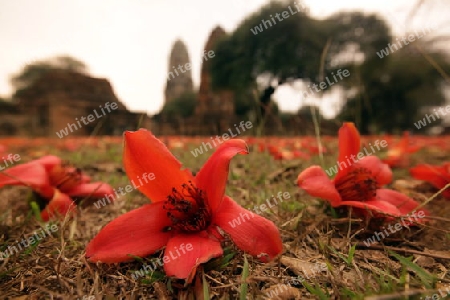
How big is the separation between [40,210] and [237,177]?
1.13 metres

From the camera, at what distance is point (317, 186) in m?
1.00

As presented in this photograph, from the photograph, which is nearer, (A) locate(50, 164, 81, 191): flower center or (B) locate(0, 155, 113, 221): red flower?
(B) locate(0, 155, 113, 221): red flower

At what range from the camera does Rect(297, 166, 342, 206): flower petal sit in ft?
3.26

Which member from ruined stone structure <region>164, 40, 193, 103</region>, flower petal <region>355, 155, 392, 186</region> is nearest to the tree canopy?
ruined stone structure <region>164, 40, 193, 103</region>

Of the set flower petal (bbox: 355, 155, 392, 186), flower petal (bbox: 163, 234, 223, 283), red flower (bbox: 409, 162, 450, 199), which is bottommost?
red flower (bbox: 409, 162, 450, 199)

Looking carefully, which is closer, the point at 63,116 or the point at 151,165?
the point at 151,165

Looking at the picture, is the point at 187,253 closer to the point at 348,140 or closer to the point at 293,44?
the point at 348,140

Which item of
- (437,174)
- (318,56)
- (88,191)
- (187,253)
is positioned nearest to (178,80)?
(318,56)

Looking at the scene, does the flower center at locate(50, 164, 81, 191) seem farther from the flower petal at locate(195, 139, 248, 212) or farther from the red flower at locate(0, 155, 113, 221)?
the flower petal at locate(195, 139, 248, 212)

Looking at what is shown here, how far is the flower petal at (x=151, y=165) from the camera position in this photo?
2.90ft

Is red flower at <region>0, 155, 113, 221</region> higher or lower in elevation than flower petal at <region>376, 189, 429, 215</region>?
higher

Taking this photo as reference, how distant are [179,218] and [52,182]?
2.45ft

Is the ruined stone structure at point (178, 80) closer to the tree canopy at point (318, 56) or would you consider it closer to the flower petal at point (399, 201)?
the tree canopy at point (318, 56)

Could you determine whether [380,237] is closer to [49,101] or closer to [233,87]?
[49,101]
